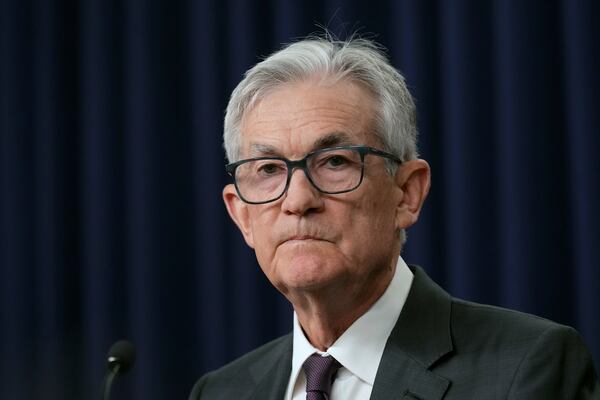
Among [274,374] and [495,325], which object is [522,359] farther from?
[274,374]

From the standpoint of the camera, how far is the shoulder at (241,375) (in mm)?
2178

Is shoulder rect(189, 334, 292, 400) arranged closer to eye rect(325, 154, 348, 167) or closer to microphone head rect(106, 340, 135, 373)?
microphone head rect(106, 340, 135, 373)

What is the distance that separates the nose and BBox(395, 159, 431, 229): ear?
8.0 inches

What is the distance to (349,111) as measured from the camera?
190 cm

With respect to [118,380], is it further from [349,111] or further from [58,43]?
[349,111]

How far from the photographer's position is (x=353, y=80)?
6.39 ft

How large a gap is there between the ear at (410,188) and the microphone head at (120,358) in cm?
59

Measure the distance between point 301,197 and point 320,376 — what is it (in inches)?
14.4

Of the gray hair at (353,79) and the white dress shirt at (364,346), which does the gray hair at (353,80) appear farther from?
the white dress shirt at (364,346)

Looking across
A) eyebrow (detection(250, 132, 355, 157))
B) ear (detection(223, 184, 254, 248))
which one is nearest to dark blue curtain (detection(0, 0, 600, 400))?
ear (detection(223, 184, 254, 248))

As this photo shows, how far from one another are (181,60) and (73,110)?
418 millimetres

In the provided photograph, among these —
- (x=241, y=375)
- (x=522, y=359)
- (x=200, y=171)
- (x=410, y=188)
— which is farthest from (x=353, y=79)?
(x=200, y=171)

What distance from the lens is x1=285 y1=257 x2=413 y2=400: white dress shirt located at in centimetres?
191

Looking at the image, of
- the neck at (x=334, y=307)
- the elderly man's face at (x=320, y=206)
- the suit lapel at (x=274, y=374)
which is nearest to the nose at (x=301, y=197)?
the elderly man's face at (x=320, y=206)
